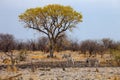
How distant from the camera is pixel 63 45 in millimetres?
71375

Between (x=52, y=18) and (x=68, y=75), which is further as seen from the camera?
(x=52, y=18)

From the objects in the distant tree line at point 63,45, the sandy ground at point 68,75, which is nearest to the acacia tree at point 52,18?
the distant tree line at point 63,45

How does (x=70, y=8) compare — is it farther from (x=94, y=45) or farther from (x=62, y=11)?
(x=94, y=45)

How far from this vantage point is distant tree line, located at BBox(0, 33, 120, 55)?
63.4 m

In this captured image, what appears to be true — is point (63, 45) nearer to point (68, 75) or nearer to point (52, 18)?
point (52, 18)

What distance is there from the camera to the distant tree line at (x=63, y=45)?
2495 inches

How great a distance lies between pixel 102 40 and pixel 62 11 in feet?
60.7

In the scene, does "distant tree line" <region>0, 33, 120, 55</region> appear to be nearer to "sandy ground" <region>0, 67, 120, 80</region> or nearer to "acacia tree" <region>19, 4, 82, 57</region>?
"acacia tree" <region>19, 4, 82, 57</region>

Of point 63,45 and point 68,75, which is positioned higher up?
point 63,45

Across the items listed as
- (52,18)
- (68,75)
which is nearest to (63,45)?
(52,18)

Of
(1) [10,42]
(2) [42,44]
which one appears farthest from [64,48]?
(1) [10,42]

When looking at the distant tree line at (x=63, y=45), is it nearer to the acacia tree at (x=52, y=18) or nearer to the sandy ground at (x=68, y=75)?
the acacia tree at (x=52, y=18)

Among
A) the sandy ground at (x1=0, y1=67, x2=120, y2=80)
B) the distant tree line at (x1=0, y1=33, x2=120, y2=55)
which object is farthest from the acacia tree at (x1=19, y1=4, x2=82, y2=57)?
the sandy ground at (x1=0, y1=67, x2=120, y2=80)

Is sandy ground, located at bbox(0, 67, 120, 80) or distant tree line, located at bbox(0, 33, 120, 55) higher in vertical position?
distant tree line, located at bbox(0, 33, 120, 55)
